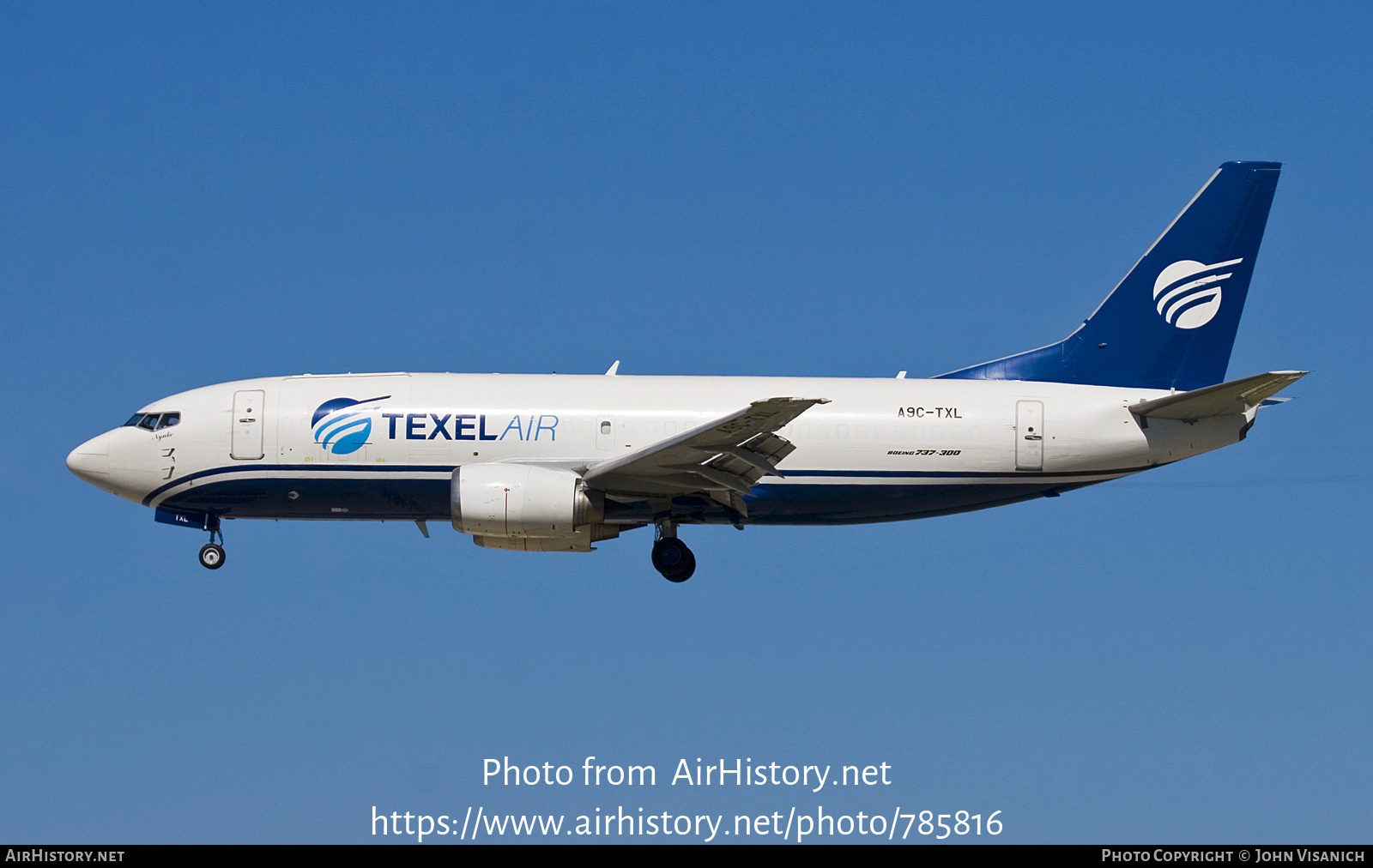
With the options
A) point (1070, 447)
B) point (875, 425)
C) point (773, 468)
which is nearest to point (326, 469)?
point (773, 468)

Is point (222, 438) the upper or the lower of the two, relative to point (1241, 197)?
lower

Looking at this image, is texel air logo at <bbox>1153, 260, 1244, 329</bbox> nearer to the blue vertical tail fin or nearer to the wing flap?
the blue vertical tail fin

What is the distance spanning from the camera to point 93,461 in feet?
103

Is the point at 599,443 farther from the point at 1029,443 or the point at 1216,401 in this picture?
the point at 1216,401

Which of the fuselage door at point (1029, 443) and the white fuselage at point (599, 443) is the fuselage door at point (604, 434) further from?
the fuselage door at point (1029, 443)

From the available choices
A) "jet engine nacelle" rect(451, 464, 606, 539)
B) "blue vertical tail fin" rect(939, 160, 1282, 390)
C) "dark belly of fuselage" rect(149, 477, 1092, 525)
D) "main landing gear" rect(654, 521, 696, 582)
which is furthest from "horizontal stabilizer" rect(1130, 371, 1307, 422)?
"jet engine nacelle" rect(451, 464, 606, 539)

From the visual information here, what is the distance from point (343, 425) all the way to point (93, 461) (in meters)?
5.56

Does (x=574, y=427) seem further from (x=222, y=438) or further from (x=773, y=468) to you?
(x=222, y=438)

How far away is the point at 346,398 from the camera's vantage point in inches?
1215

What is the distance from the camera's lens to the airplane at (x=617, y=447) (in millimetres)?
30250

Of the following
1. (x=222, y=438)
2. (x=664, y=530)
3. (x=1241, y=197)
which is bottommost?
(x=664, y=530)

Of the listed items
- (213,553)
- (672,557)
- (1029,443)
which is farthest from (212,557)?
(1029,443)

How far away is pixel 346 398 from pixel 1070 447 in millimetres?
14737

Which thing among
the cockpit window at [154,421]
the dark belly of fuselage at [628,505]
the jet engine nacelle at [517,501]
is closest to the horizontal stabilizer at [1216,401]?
the dark belly of fuselage at [628,505]
